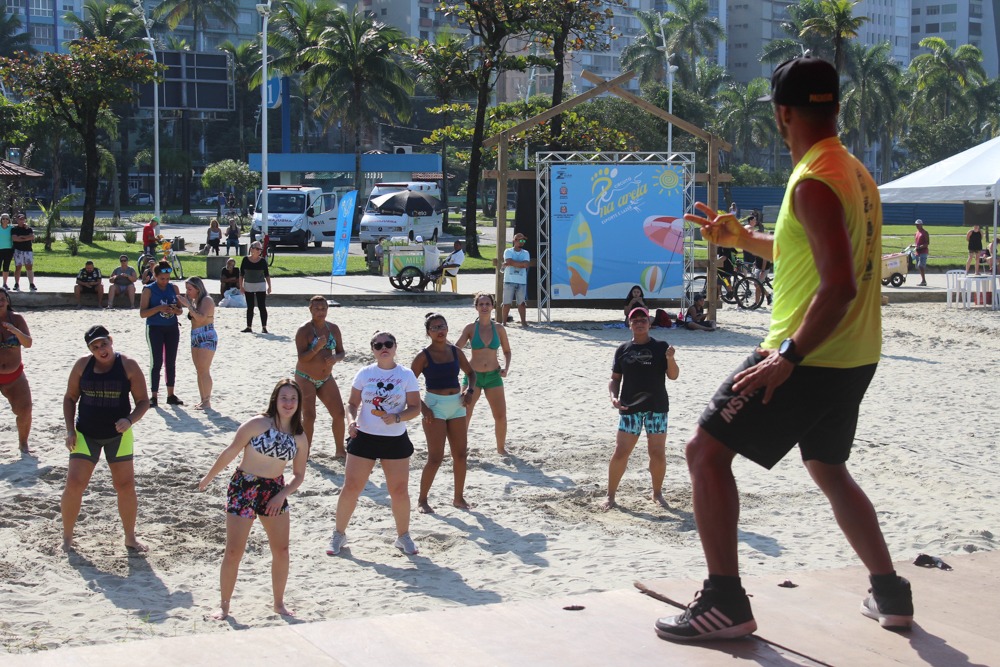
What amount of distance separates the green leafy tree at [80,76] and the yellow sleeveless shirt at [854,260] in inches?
1311

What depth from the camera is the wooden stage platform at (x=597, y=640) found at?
376 centimetres

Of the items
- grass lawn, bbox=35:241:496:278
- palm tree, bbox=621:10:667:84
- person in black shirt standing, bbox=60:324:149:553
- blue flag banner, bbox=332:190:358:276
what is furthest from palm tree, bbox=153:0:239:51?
person in black shirt standing, bbox=60:324:149:553

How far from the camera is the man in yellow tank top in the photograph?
11.5ft

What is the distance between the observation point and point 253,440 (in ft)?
20.2

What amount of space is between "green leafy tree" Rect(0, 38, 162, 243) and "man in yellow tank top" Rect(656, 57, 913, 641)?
33.2 metres

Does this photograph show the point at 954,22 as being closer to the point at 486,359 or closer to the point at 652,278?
the point at 652,278

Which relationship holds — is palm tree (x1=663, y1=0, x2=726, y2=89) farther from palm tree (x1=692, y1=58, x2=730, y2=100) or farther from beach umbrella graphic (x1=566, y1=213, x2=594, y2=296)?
beach umbrella graphic (x1=566, y1=213, x2=594, y2=296)

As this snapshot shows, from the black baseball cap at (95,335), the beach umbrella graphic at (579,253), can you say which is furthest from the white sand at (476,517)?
the beach umbrella graphic at (579,253)

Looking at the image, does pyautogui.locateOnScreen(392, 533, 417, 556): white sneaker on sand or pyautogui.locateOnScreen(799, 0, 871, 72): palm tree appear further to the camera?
pyautogui.locateOnScreen(799, 0, 871, 72): palm tree

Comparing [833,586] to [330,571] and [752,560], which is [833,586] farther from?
[330,571]

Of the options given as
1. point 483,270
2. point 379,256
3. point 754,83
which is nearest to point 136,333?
point 379,256

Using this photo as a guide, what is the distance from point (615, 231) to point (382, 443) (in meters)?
12.9

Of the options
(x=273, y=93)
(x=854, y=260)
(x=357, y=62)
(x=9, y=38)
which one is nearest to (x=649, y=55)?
(x=9, y=38)

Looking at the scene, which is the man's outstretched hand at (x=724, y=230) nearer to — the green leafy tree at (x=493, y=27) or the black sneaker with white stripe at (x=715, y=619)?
the black sneaker with white stripe at (x=715, y=619)
